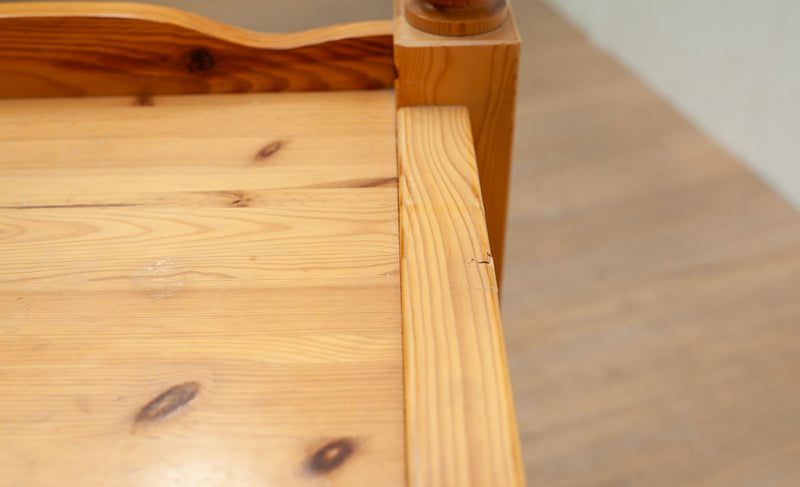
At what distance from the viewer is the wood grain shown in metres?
0.46

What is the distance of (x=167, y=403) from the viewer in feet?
0.98

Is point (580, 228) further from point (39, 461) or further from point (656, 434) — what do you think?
point (39, 461)

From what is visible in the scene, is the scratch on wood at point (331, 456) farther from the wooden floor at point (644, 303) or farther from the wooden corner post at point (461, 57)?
the wooden floor at point (644, 303)

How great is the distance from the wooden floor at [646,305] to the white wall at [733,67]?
4cm

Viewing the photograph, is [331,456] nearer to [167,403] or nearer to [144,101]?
[167,403]

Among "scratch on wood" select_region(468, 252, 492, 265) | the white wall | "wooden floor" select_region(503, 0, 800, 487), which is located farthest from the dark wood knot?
the white wall

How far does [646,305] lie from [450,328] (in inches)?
36.3

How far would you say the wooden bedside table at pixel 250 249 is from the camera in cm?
28

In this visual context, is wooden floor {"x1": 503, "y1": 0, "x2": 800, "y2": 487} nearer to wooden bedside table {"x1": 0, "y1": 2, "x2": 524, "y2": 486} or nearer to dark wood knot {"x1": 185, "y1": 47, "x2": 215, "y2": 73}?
wooden bedside table {"x1": 0, "y1": 2, "x2": 524, "y2": 486}

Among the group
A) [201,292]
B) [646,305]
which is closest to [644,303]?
[646,305]

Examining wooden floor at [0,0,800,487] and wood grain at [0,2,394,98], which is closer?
wood grain at [0,2,394,98]

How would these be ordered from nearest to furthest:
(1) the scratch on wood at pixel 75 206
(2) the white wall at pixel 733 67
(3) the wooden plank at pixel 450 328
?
(3) the wooden plank at pixel 450 328, (1) the scratch on wood at pixel 75 206, (2) the white wall at pixel 733 67

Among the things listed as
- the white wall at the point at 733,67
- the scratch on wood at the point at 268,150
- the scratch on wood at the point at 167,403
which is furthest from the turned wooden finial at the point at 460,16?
the white wall at the point at 733,67

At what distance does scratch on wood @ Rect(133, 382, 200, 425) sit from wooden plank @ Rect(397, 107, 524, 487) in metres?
0.09
